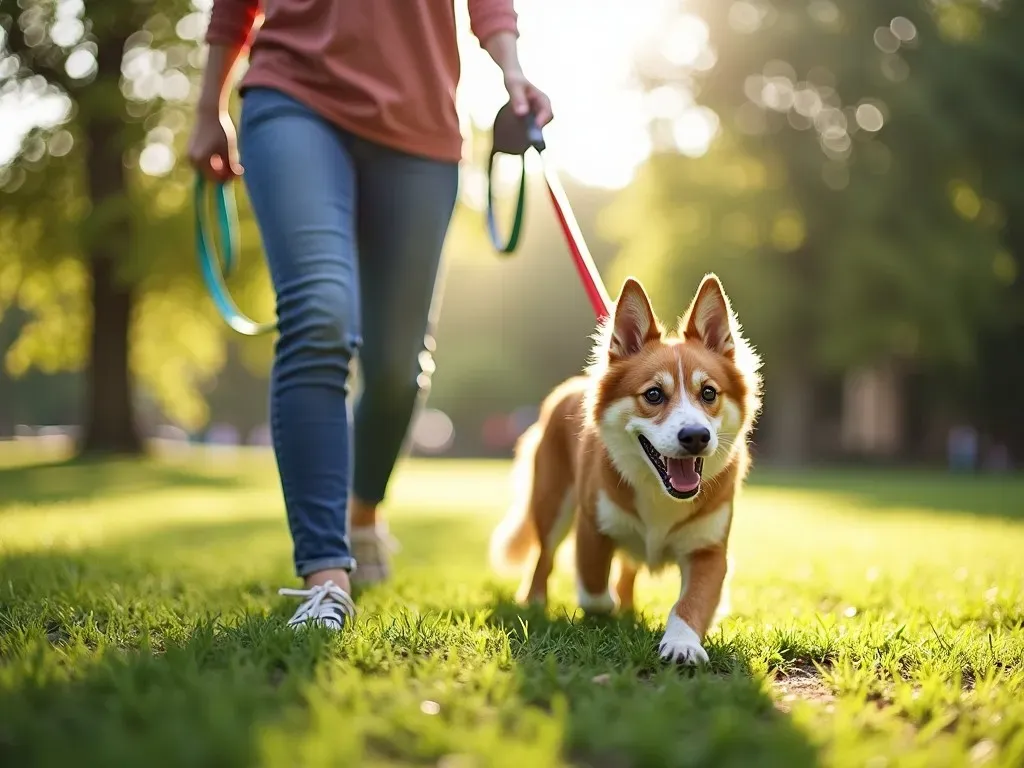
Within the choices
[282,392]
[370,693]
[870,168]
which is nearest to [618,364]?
[282,392]

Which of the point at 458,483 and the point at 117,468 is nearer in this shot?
the point at 117,468

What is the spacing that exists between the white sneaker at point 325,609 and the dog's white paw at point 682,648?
0.86 m

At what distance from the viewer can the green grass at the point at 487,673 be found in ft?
5.55

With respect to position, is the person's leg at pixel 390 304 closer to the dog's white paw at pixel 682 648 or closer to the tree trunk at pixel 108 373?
the dog's white paw at pixel 682 648

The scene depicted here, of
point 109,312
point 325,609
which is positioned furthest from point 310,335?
point 109,312

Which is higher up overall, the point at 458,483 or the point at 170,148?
the point at 170,148

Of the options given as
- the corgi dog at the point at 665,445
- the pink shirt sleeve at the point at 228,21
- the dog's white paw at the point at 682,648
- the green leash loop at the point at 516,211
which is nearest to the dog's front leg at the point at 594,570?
the corgi dog at the point at 665,445

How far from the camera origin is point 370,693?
6.43 feet

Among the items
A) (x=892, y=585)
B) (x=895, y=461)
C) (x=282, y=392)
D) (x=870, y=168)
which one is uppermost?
(x=870, y=168)

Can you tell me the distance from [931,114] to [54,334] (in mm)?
19389

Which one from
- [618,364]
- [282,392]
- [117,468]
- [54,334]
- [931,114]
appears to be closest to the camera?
[282,392]

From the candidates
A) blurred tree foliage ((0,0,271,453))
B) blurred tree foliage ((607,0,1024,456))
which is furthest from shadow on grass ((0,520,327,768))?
blurred tree foliage ((607,0,1024,456))

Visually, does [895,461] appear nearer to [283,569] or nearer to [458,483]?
[458,483]

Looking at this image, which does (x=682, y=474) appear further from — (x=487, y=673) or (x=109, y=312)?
(x=109, y=312)
